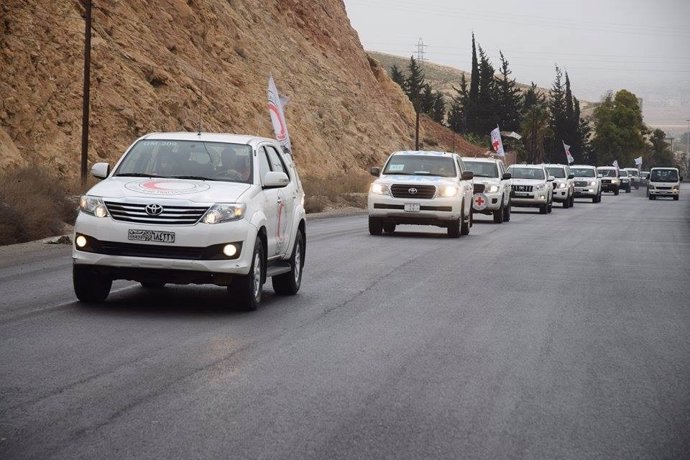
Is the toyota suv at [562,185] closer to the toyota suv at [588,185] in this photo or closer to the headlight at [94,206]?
the toyota suv at [588,185]

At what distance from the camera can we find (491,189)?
35.2m

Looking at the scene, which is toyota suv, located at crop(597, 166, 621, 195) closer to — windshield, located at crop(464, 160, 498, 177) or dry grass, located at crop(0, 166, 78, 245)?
windshield, located at crop(464, 160, 498, 177)

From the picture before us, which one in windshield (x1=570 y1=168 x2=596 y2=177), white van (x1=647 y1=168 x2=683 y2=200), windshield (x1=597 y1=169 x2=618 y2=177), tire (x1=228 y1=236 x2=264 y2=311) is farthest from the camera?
windshield (x1=597 y1=169 x2=618 y2=177)

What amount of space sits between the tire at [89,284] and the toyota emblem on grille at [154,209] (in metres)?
0.83

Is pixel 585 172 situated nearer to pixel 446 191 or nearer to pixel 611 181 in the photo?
pixel 611 181

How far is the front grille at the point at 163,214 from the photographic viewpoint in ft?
38.9

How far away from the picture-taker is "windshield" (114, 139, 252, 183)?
42.7 feet

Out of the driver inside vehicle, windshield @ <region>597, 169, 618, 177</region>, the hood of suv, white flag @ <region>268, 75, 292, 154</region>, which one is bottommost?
windshield @ <region>597, 169, 618, 177</region>

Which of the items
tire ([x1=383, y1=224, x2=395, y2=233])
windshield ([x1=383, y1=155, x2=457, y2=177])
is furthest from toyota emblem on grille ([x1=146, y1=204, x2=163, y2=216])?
tire ([x1=383, y1=224, x2=395, y2=233])

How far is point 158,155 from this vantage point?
13.3 metres

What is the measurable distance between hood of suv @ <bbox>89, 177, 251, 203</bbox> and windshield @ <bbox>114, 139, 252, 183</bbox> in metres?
0.31

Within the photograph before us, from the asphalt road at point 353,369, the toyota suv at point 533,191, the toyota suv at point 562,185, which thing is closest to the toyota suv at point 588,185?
the toyota suv at point 562,185

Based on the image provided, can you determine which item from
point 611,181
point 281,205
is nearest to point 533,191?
point 281,205

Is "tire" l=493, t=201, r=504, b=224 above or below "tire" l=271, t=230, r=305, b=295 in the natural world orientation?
below
